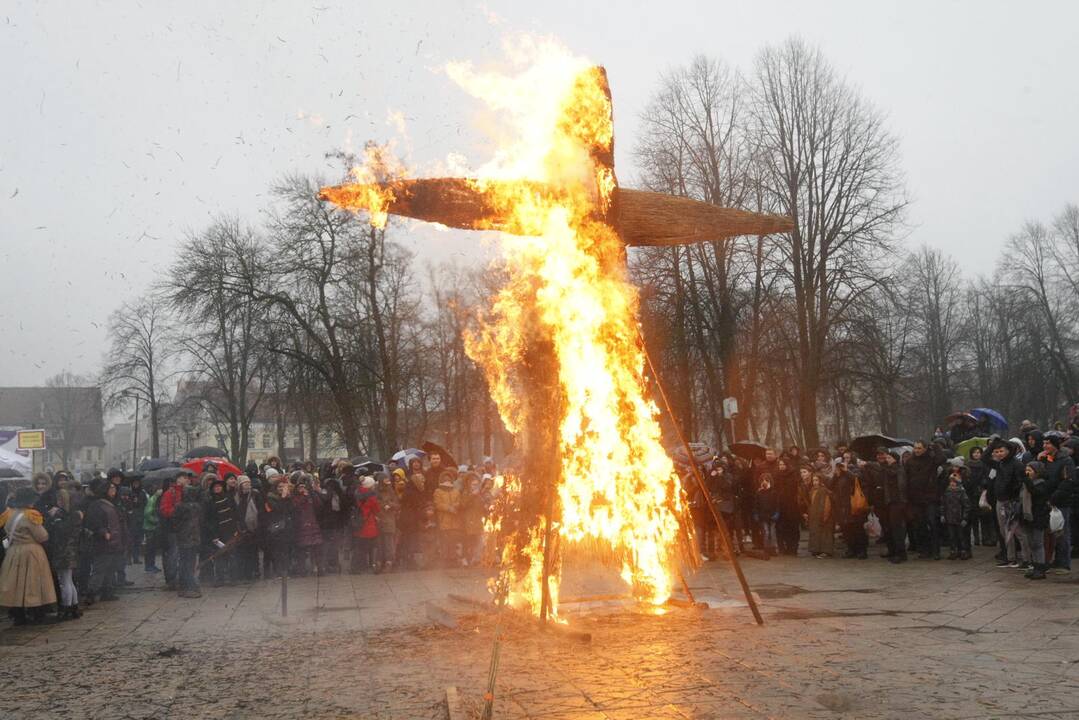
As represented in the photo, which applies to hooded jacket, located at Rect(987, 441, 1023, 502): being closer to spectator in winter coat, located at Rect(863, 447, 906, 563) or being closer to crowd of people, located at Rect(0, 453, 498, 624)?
spectator in winter coat, located at Rect(863, 447, 906, 563)

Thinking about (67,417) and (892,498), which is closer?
(892,498)

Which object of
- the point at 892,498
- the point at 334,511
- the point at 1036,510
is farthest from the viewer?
the point at 334,511

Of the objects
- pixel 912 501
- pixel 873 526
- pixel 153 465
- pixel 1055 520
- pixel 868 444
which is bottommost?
pixel 873 526

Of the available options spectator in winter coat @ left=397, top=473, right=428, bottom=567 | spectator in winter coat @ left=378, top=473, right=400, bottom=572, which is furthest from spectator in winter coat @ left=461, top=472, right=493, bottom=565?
spectator in winter coat @ left=378, top=473, right=400, bottom=572

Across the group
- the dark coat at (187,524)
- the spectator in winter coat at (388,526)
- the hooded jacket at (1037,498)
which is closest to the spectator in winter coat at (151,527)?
the dark coat at (187,524)

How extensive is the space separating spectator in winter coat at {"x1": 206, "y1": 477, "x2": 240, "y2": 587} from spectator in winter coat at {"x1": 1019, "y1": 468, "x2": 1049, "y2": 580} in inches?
439

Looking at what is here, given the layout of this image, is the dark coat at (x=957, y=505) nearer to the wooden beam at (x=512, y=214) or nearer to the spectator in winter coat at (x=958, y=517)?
the spectator in winter coat at (x=958, y=517)

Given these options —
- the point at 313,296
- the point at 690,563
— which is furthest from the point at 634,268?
the point at 690,563

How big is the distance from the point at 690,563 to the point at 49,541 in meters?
8.60

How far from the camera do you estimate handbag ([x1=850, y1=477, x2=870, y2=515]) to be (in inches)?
594

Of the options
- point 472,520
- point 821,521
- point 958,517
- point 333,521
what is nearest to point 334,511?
point 333,521

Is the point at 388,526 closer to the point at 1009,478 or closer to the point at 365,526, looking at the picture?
the point at 365,526

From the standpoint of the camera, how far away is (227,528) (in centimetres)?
1416

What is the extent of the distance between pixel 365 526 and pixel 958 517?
9372 mm
